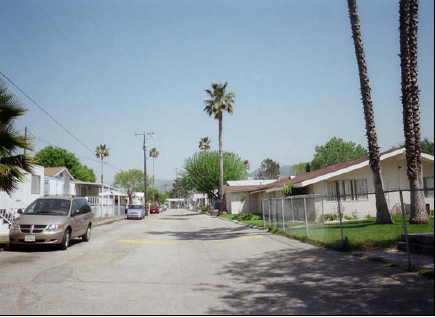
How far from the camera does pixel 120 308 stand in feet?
16.8

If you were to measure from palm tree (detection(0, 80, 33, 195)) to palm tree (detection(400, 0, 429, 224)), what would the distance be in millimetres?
14034

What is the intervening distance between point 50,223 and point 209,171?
37.4 m

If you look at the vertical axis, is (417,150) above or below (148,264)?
above

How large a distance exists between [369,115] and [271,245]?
7.53 m

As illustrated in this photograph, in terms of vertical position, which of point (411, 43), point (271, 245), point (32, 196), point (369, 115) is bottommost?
point (271, 245)

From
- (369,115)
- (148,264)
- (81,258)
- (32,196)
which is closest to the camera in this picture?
(148,264)

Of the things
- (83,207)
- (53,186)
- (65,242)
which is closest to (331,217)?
(83,207)

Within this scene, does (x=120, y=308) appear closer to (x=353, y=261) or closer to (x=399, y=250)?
(x=353, y=261)

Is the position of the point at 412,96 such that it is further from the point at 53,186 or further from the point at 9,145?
the point at 53,186

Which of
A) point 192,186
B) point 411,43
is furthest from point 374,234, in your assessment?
point 192,186

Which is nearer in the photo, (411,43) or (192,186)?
(411,43)

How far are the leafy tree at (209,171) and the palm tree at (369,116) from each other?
33921 mm

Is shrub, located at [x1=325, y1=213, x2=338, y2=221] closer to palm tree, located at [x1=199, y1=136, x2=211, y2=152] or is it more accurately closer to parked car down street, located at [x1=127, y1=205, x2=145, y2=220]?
parked car down street, located at [x1=127, y1=205, x2=145, y2=220]

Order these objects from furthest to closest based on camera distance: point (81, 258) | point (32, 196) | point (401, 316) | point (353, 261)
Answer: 1. point (32, 196)
2. point (81, 258)
3. point (353, 261)
4. point (401, 316)
